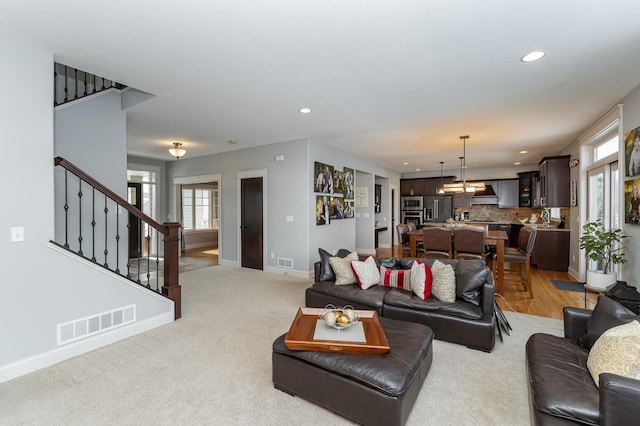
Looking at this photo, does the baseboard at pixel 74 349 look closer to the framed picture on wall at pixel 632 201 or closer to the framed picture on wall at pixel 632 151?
the framed picture on wall at pixel 632 201

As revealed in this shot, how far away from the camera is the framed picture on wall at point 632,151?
3.04 m

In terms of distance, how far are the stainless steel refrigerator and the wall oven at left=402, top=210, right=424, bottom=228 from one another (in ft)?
0.53

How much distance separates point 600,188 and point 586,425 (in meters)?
4.94

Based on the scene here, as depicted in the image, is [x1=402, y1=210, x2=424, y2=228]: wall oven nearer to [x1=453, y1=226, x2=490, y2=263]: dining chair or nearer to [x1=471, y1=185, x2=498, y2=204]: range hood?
[x1=471, y1=185, x2=498, y2=204]: range hood

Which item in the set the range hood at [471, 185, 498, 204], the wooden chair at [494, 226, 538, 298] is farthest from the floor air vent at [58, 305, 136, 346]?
the range hood at [471, 185, 498, 204]

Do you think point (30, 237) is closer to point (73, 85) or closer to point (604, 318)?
point (73, 85)

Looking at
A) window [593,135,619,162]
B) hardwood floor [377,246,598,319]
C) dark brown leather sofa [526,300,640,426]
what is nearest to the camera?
dark brown leather sofa [526,300,640,426]

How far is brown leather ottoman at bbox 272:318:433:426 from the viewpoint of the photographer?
1.66 metres

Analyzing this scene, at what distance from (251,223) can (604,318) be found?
17.9 feet

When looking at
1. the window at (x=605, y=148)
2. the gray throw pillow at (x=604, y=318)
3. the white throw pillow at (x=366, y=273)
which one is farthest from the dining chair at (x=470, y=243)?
the gray throw pillow at (x=604, y=318)

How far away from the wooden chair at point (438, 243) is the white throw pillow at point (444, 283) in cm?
154

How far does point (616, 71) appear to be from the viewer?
2754 millimetres

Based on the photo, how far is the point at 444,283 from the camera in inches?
117

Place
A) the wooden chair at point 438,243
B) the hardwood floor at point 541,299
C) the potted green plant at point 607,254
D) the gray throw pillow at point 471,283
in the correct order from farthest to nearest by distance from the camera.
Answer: the wooden chair at point 438,243 < the hardwood floor at point 541,299 < the potted green plant at point 607,254 < the gray throw pillow at point 471,283
